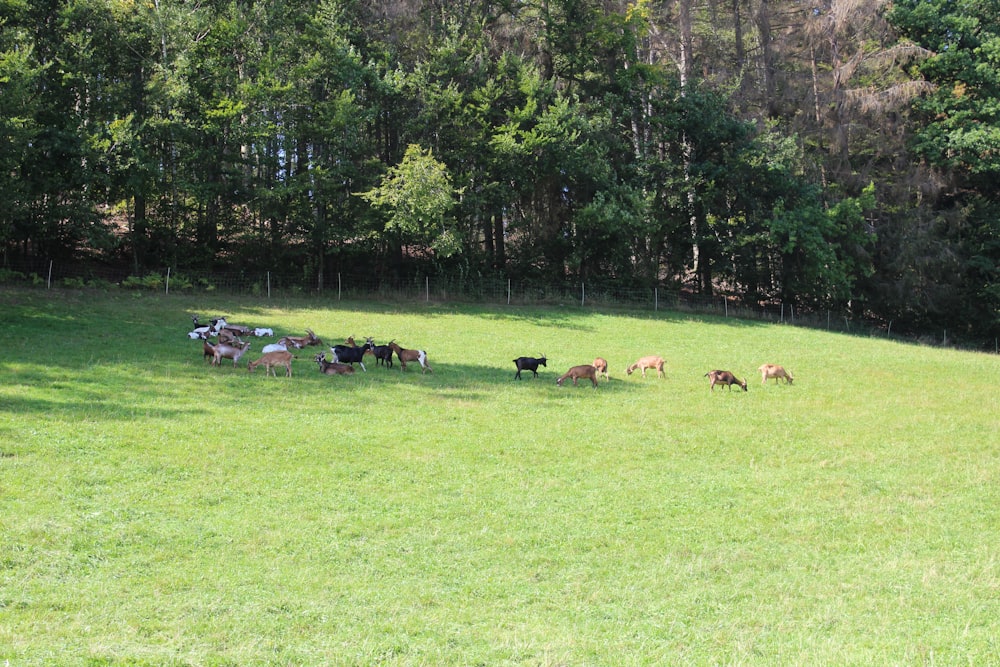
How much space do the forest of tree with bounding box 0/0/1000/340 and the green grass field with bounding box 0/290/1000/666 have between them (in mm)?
17025

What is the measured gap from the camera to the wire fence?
32.8m

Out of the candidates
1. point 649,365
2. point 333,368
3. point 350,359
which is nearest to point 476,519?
point 333,368

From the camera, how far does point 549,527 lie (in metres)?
9.68

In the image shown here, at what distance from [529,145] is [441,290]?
8.24 meters

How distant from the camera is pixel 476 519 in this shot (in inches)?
390

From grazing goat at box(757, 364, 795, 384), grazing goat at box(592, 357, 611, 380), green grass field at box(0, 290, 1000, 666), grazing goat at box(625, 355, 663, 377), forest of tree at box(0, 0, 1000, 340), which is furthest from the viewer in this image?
forest of tree at box(0, 0, 1000, 340)

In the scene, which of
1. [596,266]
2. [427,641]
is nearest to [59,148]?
[596,266]

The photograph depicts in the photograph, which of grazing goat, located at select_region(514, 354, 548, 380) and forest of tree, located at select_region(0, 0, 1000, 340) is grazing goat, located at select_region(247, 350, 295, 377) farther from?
forest of tree, located at select_region(0, 0, 1000, 340)

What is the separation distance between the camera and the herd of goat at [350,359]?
18.6 metres

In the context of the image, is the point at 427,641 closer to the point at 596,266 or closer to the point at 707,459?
the point at 707,459

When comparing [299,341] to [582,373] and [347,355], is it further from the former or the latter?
Answer: [582,373]

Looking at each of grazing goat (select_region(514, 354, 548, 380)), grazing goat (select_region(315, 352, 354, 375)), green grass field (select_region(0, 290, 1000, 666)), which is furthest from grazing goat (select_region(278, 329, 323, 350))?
grazing goat (select_region(514, 354, 548, 380))

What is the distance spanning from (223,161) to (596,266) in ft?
65.8

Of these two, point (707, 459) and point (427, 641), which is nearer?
point (427, 641)
